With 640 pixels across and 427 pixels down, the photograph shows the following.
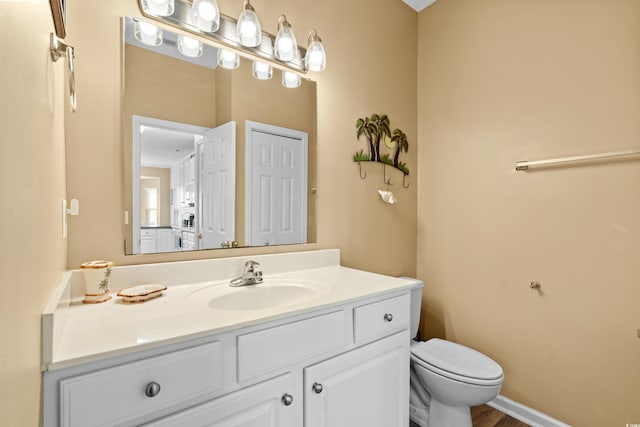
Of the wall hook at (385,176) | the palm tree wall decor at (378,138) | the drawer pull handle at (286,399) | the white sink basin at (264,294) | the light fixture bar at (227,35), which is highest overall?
the light fixture bar at (227,35)

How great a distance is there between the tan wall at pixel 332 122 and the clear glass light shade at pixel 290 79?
0.40 feet

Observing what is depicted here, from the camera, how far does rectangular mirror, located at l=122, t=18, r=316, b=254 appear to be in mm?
1197

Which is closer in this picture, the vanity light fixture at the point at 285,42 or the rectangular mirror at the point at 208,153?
the rectangular mirror at the point at 208,153

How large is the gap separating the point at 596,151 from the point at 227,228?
182cm

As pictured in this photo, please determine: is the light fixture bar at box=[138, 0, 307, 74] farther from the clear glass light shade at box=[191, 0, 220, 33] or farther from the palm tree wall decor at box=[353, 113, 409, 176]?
the palm tree wall decor at box=[353, 113, 409, 176]

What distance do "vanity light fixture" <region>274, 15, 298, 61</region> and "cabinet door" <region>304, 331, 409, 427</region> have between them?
1371mm

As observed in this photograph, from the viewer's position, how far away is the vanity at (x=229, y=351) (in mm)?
667

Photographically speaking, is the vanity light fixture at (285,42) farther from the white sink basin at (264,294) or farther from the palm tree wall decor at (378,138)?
the white sink basin at (264,294)

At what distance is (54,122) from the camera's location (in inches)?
31.9

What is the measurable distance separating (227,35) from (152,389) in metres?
1.41

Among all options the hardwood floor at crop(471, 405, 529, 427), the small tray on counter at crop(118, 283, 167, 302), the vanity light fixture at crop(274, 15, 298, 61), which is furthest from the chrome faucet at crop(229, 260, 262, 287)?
the hardwood floor at crop(471, 405, 529, 427)

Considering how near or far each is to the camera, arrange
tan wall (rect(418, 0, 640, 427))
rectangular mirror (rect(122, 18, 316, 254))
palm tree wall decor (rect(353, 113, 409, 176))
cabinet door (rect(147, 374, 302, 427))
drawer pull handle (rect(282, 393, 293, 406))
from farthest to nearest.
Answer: palm tree wall decor (rect(353, 113, 409, 176)) → tan wall (rect(418, 0, 640, 427)) → rectangular mirror (rect(122, 18, 316, 254)) → drawer pull handle (rect(282, 393, 293, 406)) → cabinet door (rect(147, 374, 302, 427))

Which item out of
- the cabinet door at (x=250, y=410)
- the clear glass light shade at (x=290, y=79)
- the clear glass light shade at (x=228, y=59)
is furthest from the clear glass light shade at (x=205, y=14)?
the cabinet door at (x=250, y=410)

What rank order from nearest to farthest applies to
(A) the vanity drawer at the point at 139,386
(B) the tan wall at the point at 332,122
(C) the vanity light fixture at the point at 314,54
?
(A) the vanity drawer at the point at 139,386
(B) the tan wall at the point at 332,122
(C) the vanity light fixture at the point at 314,54
